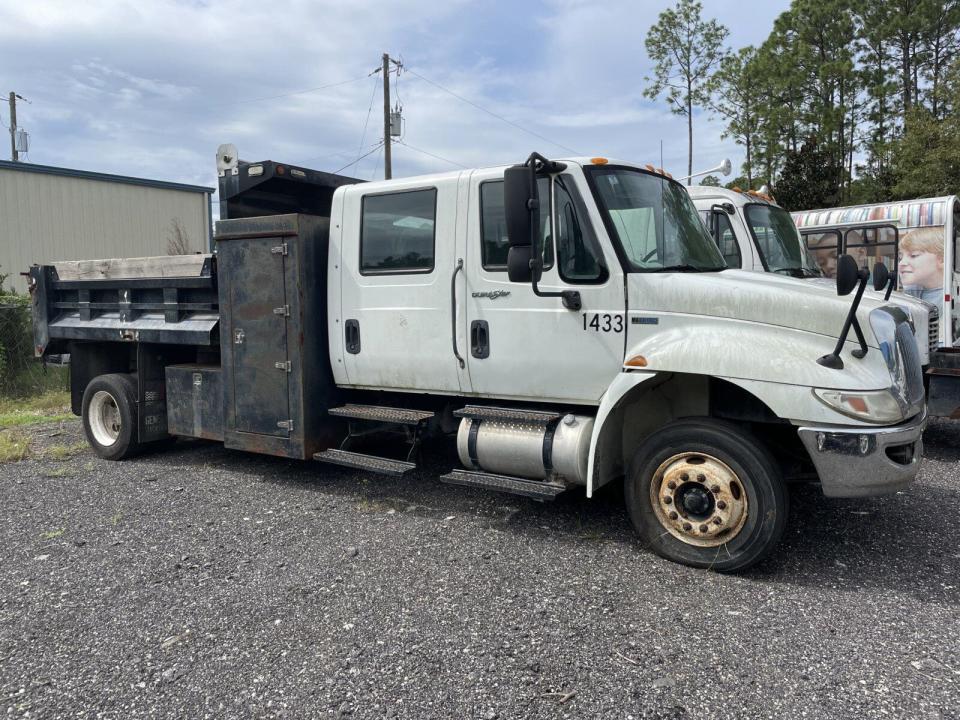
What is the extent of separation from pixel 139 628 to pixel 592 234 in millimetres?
3328

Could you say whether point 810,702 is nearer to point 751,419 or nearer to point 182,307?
point 751,419

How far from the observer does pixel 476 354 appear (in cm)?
508

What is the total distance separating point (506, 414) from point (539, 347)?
50cm

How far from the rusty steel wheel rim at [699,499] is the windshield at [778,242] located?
4.26 metres

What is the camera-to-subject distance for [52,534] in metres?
5.02

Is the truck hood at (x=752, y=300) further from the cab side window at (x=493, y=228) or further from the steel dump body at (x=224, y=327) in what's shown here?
the steel dump body at (x=224, y=327)

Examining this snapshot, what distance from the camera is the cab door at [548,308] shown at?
15.0 feet

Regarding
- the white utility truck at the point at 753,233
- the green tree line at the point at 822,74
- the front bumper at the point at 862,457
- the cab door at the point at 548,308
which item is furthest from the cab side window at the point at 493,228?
the green tree line at the point at 822,74

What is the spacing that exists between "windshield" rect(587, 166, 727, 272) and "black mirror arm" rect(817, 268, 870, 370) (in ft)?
3.48

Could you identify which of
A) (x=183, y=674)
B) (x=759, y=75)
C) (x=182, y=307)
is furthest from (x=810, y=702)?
(x=759, y=75)

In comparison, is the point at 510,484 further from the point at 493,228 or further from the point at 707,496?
the point at 493,228

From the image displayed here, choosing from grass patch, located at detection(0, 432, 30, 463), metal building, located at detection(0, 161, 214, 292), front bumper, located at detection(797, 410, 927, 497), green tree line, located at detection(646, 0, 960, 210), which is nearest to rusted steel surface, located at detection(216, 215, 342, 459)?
grass patch, located at detection(0, 432, 30, 463)

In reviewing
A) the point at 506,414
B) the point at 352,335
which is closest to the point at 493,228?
the point at 506,414

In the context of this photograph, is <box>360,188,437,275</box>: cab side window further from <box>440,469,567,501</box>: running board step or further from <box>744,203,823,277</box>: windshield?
<box>744,203,823,277</box>: windshield
